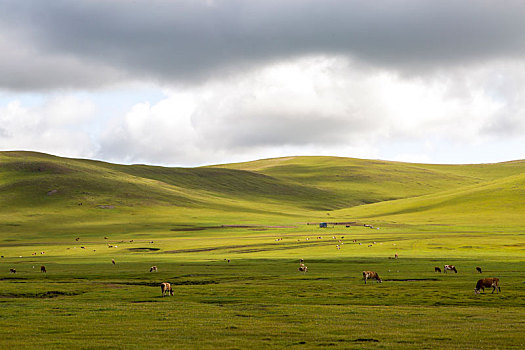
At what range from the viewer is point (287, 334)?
29219 millimetres

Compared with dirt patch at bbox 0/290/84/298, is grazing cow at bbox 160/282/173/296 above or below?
above

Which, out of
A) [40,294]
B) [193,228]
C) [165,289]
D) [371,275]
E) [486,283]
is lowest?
[40,294]

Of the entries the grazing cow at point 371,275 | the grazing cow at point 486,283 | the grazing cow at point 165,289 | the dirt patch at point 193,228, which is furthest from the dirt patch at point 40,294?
the dirt patch at point 193,228

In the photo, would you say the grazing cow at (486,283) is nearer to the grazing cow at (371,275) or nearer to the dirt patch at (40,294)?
the grazing cow at (371,275)

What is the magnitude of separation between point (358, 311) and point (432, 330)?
8449 mm

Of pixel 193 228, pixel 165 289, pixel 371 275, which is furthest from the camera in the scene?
pixel 193 228

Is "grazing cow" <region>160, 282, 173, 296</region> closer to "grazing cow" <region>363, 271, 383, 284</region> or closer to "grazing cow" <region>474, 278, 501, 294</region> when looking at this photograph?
"grazing cow" <region>363, 271, 383, 284</region>

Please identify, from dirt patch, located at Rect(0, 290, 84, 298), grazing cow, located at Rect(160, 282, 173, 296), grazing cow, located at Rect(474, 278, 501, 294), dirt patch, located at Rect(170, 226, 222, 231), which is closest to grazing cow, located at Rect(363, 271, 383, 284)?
grazing cow, located at Rect(474, 278, 501, 294)

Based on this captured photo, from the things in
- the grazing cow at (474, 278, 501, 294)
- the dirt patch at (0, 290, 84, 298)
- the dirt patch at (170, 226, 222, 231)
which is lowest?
the dirt patch at (0, 290, 84, 298)

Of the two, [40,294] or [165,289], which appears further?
[40,294]

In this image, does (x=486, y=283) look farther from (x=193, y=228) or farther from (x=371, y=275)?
(x=193, y=228)

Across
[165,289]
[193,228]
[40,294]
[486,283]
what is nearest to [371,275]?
[486,283]

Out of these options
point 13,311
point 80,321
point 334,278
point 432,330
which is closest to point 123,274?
point 334,278


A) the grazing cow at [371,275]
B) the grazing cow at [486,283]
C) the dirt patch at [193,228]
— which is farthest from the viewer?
the dirt patch at [193,228]
